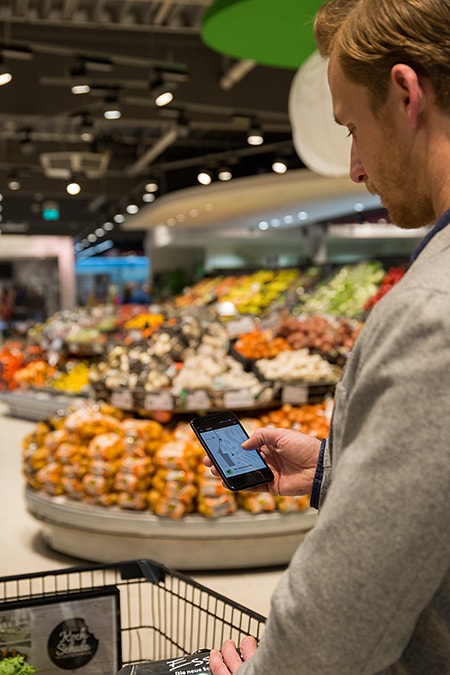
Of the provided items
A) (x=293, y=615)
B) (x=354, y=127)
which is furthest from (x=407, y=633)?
(x=354, y=127)

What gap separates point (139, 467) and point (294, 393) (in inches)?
43.1

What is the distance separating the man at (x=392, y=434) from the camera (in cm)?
88

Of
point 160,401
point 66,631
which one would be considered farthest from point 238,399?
point 66,631

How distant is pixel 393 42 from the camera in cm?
98

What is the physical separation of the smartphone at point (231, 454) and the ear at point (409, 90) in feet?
2.59

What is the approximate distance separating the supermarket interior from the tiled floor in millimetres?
16

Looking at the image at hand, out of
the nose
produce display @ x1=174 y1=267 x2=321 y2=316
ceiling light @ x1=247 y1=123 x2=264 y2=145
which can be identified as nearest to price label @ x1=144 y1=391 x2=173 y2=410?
the nose

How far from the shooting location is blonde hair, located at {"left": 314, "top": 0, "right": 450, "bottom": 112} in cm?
96

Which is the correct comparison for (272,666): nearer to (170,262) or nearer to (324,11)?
(324,11)

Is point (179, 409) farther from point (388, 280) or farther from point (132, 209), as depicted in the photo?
point (132, 209)

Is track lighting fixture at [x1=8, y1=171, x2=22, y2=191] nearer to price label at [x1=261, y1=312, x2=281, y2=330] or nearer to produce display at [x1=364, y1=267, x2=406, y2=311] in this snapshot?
produce display at [x1=364, y1=267, x2=406, y2=311]

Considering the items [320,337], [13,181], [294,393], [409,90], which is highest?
[13,181]

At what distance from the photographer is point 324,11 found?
3.81 feet

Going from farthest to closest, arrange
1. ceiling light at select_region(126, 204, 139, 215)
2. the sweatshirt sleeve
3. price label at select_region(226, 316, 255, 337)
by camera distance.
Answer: ceiling light at select_region(126, 204, 139, 215), price label at select_region(226, 316, 255, 337), the sweatshirt sleeve
